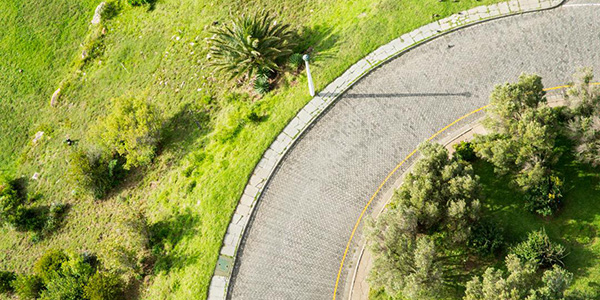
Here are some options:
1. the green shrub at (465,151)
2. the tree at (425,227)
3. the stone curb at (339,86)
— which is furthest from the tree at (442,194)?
the stone curb at (339,86)

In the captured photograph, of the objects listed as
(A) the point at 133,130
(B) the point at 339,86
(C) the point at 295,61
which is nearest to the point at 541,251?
(B) the point at 339,86

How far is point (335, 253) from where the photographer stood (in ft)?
62.5

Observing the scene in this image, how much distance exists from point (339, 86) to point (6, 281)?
20.6 m

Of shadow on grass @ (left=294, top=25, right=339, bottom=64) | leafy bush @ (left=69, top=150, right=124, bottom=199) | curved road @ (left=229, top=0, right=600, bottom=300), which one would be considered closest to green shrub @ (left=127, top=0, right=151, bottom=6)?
leafy bush @ (left=69, top=150, right=124, bottom=199)

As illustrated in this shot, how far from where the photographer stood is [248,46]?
23094 millimetres

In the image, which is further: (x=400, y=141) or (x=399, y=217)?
(x=400, y=141)

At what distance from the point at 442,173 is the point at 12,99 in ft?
96.5

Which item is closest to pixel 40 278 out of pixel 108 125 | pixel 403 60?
pixel 108 125

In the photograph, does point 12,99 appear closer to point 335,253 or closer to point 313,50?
point 313,50

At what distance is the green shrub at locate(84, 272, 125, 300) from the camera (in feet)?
64.2

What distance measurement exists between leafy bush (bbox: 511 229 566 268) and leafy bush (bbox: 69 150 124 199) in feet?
66.1

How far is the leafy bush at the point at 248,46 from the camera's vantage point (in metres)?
23.1

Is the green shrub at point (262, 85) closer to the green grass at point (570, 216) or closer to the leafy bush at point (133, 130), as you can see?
the leafy bush at point (133, 130)

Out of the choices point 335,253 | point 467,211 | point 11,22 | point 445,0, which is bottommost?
point 335,253
